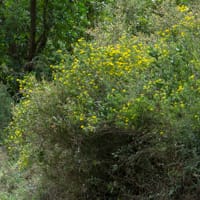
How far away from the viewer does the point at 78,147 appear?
242 inches

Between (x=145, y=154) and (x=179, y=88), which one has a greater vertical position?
(x=179, y=88)

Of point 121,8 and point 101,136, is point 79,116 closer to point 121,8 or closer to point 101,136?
point 101,136

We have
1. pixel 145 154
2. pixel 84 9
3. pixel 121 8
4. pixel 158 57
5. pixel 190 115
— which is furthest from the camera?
pixel 84 9

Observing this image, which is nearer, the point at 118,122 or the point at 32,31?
the point at 118,122

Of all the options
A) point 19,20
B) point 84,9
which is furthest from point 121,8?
point 19,20

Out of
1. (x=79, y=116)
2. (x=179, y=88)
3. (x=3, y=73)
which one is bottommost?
(x=3, y=73)

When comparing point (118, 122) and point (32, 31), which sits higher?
point (118, 122)

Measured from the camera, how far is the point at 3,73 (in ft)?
41.3

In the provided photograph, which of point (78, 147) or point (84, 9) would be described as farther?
point (84, 9)

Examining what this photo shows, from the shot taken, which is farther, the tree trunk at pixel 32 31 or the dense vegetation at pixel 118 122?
the tree trunk at pixel 32 31

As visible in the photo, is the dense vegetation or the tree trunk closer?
the dense vegetation

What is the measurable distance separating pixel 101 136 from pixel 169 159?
762 millimetres

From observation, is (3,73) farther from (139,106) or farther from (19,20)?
(139,106)

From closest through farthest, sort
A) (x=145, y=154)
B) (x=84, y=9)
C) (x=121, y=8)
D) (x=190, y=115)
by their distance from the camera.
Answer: (x=190, y=115)
(x=145, y=154)
(x=121, y=8)
(x=84, y=9)
